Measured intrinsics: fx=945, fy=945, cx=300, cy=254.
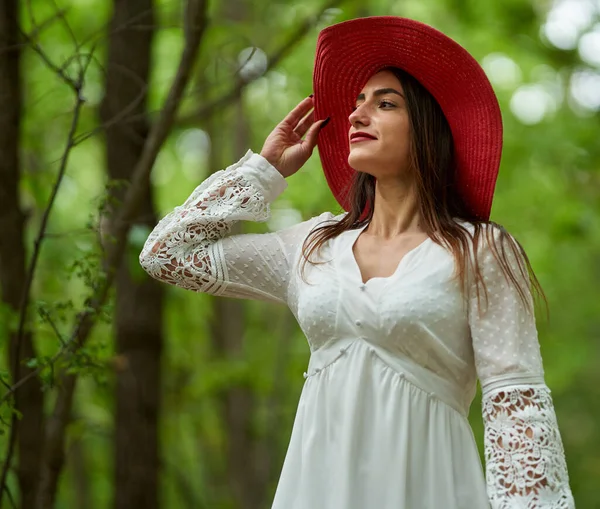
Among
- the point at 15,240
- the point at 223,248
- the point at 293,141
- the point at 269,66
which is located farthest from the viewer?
the point at 269,66

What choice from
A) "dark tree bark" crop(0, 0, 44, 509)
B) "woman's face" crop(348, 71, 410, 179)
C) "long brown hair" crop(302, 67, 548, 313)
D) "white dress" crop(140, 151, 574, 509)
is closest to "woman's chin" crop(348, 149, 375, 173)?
"woman's face" crop(348, 71, 410, 179)

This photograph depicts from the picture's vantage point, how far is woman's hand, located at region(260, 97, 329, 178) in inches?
110

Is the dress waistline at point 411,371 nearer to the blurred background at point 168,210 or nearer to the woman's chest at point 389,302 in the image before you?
the woman's chest at point 389,302

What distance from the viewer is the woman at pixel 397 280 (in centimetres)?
224

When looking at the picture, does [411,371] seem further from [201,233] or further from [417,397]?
[201,233]

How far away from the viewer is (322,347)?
2447mm

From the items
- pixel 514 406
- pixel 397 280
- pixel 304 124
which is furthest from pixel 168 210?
pixel 514 406

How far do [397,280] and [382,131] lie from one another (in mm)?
437

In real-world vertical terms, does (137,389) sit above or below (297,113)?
below

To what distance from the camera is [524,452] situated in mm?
2146

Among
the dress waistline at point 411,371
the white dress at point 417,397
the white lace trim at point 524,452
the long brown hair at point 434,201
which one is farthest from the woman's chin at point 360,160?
the white lace trim at point 524,452

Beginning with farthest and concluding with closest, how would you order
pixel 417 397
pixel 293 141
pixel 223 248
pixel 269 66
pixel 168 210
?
1. pixel 168 210
2. pixel 269 66
3. pixel 293 141
4. pixel 223 248
5. pixel 417 397

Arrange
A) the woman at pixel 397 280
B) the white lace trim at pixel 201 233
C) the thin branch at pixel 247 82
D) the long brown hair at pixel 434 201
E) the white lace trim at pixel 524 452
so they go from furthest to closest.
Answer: the thin branch at pixel 247 82 < the white lace trim at pixel 201 233 < the long brown hair at pixel 434 201 < the woman at pixel 397 280 < the white lace trim at pixel 524 452

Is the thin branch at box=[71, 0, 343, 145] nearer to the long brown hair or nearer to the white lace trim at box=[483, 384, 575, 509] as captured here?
the long brown hair
